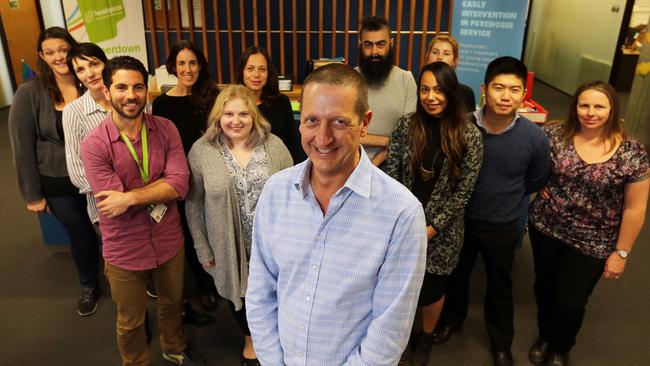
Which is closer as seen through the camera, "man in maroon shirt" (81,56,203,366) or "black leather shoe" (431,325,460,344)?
"man in maroon shirt" (81,56,203,366)

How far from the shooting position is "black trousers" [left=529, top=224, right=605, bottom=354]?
7.50ft

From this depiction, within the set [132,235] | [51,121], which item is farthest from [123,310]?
[51,121]

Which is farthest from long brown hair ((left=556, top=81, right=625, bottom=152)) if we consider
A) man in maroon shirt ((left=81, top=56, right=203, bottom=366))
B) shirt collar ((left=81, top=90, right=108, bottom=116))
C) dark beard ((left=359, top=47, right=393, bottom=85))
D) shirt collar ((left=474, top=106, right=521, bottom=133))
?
shirt collar ((left=81, top=90, right=108, bottom=116))

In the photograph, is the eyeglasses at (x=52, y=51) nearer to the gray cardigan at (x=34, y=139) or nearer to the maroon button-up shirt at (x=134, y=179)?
the gray cardigan at (x=34, y=139)

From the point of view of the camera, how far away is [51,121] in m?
2.59

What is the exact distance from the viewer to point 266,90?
2674 mm

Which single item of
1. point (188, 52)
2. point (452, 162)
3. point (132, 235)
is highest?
point (188, 52)

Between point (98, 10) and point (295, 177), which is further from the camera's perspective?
point (98, 10)

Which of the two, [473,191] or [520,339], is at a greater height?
[473,191]

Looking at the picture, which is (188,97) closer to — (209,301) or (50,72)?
(50,72)

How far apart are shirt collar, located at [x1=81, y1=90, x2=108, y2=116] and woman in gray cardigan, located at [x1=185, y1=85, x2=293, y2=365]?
559 millimetres

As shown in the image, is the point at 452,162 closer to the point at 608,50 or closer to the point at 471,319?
the point at 471,319

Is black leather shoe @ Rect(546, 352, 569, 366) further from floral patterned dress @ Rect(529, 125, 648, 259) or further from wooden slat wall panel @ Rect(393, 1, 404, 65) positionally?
wooden slat wall panel @ Rect(393, 1, 404, 65)

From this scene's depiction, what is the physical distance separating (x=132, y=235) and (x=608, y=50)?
29.4 feet
